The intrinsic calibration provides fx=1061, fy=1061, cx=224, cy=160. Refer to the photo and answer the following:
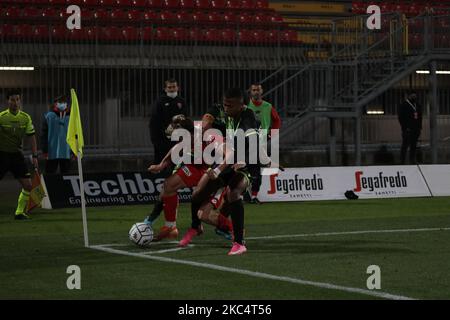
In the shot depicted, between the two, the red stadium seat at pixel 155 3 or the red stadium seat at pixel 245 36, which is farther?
the red stadium seat at pixel 155 3

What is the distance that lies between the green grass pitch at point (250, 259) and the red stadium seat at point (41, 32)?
859 centimetres

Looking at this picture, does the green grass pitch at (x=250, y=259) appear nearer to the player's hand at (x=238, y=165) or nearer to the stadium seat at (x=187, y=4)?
the player's hand at (x=238, y=165)

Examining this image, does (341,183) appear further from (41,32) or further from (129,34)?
(41,32)

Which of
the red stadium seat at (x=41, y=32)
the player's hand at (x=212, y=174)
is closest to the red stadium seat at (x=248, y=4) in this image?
the red stadium seat at (x=41, y=32)

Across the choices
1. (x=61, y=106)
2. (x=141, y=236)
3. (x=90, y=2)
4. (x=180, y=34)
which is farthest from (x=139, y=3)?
(x=141, y=236)

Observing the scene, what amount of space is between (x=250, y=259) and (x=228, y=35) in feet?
57.8

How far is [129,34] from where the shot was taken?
27.5m

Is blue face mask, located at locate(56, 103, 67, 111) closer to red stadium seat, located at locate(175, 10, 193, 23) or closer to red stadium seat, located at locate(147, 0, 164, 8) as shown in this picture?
red stadium seat, located at locate(175, 10, 193, 23)

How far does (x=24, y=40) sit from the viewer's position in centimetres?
2622

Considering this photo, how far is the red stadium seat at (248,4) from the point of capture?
32344mm

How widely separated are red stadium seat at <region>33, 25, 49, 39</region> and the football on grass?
13839 millimetres

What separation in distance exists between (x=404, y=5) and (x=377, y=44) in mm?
6907
